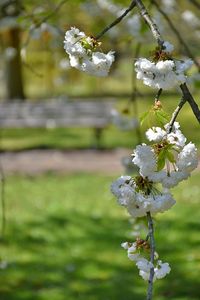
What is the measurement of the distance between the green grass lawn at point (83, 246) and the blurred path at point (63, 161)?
1652mm

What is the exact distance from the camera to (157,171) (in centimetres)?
190

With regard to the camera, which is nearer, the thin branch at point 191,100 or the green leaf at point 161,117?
the thin branch at point 191,100

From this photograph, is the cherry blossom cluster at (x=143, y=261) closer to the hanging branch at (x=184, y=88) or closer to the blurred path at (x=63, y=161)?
the hanging branch at (x=184, y=88)

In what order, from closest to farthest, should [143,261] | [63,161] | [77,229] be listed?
[143,261] → [77,229] → [63,161]

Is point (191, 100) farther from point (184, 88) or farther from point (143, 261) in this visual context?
point (143, 261)

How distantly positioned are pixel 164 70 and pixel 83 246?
18.1ft

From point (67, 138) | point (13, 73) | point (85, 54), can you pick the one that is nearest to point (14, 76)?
point (13, 73)

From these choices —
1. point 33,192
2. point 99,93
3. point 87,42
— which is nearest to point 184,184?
point 33,192

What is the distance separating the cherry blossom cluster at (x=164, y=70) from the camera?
1882 mm

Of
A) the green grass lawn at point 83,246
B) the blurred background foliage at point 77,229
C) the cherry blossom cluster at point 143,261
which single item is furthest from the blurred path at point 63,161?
the cherry blossom cluster at point 143,261

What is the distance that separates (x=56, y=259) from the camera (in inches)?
271

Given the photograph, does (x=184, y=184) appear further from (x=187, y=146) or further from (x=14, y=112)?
(x=187, y=146)

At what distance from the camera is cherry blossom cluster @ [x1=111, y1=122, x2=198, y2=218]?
187 centimetres

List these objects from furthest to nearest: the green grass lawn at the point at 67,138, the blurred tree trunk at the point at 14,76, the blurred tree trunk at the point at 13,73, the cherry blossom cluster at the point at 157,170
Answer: the blurred tree trunk at the point at 14,76
the blurred tree trunk at the point at 13,73
the green grass lawn at the point at 67,138
the cherry blossom cluster at the point at 157,170
